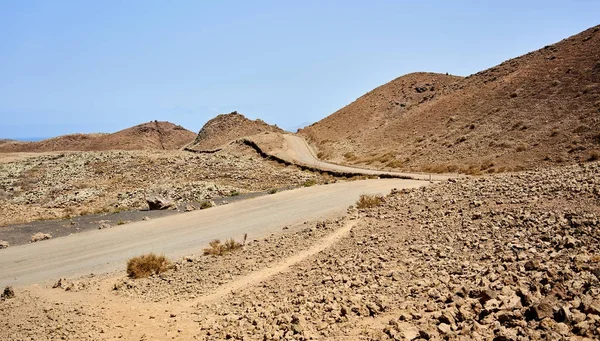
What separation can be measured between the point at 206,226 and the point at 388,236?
14.1 meters

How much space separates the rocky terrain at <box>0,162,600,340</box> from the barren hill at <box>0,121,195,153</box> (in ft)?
293

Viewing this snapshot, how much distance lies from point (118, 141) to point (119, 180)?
60245 mm

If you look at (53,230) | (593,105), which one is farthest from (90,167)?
(593,105)

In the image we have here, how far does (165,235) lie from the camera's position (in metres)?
23.1

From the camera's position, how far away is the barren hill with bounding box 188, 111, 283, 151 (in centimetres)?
8200

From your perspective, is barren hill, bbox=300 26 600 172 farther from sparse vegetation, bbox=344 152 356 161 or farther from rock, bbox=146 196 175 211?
rock, bbox=146 196 175 211

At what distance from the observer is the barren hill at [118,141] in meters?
96.4

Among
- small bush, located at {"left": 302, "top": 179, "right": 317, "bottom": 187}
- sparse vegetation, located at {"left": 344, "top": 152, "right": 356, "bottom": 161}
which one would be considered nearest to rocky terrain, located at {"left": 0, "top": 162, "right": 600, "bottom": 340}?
small bush, located at {"left": 302, "top": 179, "right": 317, "bottom": 187}

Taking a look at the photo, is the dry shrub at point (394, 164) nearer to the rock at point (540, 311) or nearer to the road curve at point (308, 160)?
the road curve at point (308, 160)

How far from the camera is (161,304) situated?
454 inches

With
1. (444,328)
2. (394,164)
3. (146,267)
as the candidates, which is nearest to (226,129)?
(394,164)

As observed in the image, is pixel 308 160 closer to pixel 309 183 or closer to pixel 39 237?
pixel 309 183

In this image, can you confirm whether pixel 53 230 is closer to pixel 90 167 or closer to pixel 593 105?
pixel 90 167

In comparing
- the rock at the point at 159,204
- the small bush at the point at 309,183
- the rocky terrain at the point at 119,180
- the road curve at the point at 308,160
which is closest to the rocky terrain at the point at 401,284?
the rock at the point at 159,204
